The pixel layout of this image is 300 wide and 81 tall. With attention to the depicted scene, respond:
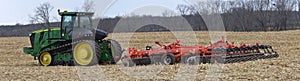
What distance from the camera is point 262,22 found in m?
66.1

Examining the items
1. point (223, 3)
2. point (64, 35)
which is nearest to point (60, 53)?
point (64, 35)

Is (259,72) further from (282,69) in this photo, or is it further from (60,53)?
(60,53)

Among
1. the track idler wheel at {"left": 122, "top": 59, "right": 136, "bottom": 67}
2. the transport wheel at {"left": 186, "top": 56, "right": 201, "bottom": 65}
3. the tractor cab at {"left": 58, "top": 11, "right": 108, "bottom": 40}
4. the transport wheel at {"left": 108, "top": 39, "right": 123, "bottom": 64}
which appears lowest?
the track idler wheel at {"left": 122, "top": 59, "right": 136, "bottom": 67}

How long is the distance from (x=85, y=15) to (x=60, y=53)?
156 centimetres

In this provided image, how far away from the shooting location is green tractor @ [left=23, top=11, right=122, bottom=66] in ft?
45.3

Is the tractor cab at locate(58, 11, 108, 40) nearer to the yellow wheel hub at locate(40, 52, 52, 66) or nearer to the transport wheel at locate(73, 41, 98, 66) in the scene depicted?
the transport wheel at locate(73, 41, 98, 66)

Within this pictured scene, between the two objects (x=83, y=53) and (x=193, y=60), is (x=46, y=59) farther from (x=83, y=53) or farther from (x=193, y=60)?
(x=193, y=60)

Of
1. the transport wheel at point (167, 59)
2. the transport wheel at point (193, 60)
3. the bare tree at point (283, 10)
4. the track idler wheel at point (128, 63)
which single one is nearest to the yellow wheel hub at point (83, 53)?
the track idler wheel at point (128, 63)

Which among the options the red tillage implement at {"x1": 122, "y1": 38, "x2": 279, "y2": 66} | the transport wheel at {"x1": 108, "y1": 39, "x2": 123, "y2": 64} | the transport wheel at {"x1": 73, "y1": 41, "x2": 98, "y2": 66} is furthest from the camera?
the transport wheel at {"x1": 108, "y1": 39, "x2": 123, "y2": 64}

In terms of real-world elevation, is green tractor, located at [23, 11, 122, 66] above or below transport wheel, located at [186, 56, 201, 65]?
above

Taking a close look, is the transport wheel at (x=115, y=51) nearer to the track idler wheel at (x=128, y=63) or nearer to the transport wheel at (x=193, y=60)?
the track idler wheel at (x=128, y=63)

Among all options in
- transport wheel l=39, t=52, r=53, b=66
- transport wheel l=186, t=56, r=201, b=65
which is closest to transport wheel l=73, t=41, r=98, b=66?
transport wheel l=39, t=52, r=53, b=66

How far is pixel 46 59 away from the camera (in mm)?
14898

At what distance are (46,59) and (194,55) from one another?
532 cm
